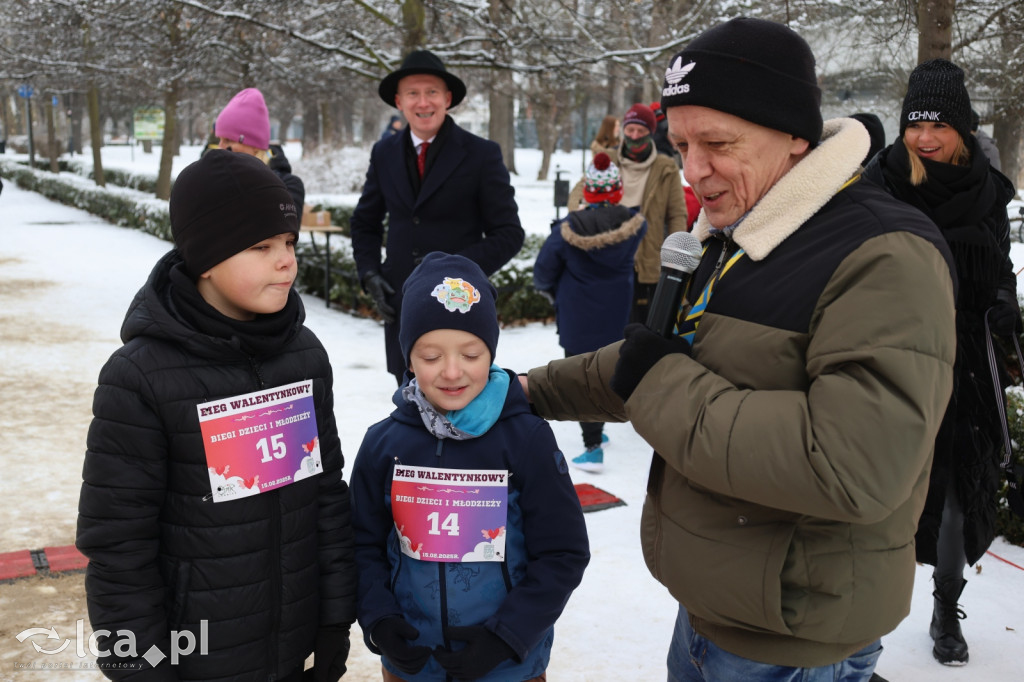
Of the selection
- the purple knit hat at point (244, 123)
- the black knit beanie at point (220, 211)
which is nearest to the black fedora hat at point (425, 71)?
the purple knit hat at point (244, 123)

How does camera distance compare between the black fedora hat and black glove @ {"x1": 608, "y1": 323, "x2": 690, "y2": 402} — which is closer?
black glove @ {"x1": 608, "y1": 323, "x2": 690, "y2": 402}

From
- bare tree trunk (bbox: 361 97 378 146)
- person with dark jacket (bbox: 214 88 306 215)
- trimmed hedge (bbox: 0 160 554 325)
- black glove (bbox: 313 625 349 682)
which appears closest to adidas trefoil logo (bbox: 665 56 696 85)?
black glove (bbox: 313 625 349 682)

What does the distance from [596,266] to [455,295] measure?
3.44 m

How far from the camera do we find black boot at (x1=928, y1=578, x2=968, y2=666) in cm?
345

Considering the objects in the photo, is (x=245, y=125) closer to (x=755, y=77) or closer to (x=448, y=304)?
(x=448, y=304)

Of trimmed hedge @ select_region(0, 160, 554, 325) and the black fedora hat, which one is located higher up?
the black fedora hat

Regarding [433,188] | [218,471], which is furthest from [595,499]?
[218,471]

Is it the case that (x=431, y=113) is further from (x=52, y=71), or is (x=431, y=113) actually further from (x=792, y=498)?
(x=52, y=71)

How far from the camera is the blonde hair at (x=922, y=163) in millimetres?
3330

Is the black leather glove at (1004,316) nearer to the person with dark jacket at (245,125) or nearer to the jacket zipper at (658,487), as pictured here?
the jacket zipper at (658,487)

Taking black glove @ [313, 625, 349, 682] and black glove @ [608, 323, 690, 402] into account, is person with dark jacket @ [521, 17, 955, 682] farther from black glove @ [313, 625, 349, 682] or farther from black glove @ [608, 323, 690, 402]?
black glove @ [313, 625, 349, 682]

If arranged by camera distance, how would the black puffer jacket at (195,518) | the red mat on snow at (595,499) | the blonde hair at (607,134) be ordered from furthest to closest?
1. the blonde hair at (607,134)
2. the red mat on snow at (595,499)
3. the black puffer jacket at (195,518)

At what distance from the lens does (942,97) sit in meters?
3.28

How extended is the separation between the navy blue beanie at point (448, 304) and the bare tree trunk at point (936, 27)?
3.97 m
